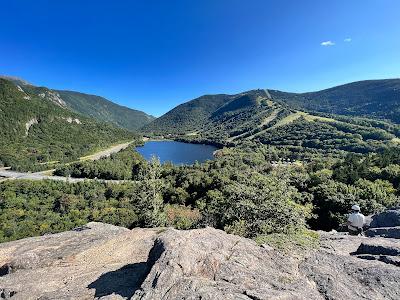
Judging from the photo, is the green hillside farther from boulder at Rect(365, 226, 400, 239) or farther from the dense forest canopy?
boulder at Rect(365, 226, 400, 239)

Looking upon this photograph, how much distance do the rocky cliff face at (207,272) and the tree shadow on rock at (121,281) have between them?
Answer: 0.04m

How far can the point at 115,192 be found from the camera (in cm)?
9712

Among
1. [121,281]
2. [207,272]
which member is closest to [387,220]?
[207,272]

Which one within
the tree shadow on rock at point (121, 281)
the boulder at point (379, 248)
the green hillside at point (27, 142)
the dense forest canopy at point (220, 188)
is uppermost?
the green hillside at point (27, 142)

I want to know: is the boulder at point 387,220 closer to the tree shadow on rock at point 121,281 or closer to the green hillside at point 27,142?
the tree shadow on rock at point 121,281

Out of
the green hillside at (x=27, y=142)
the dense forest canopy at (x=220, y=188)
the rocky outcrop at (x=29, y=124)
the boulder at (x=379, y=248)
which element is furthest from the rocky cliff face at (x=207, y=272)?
the rocky outcrop at (x=29, y=124)

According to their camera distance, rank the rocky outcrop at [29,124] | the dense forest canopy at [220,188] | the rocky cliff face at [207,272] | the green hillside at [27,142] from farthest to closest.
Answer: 1. the rocky outcrop at [29,124]
2. the green hillside at [27,142]
3. the dense forest canopy at [220,188]
4. the rocky cliff face at [207,272]

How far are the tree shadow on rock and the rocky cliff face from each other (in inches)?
1.4

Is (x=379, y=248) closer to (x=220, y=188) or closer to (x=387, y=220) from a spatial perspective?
(x=387, y=220)

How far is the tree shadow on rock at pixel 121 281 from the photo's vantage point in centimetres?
987

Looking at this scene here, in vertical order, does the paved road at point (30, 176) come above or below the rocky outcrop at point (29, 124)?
below

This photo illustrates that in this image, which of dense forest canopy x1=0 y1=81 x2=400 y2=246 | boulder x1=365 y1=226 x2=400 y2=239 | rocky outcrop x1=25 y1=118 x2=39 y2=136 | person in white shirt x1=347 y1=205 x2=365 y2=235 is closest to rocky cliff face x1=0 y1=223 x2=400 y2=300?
person in white shirt x1=347 y1=205 x2=365 y2=235

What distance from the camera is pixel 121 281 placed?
1125cm

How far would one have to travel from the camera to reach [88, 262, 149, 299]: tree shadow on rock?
32.4 feet
